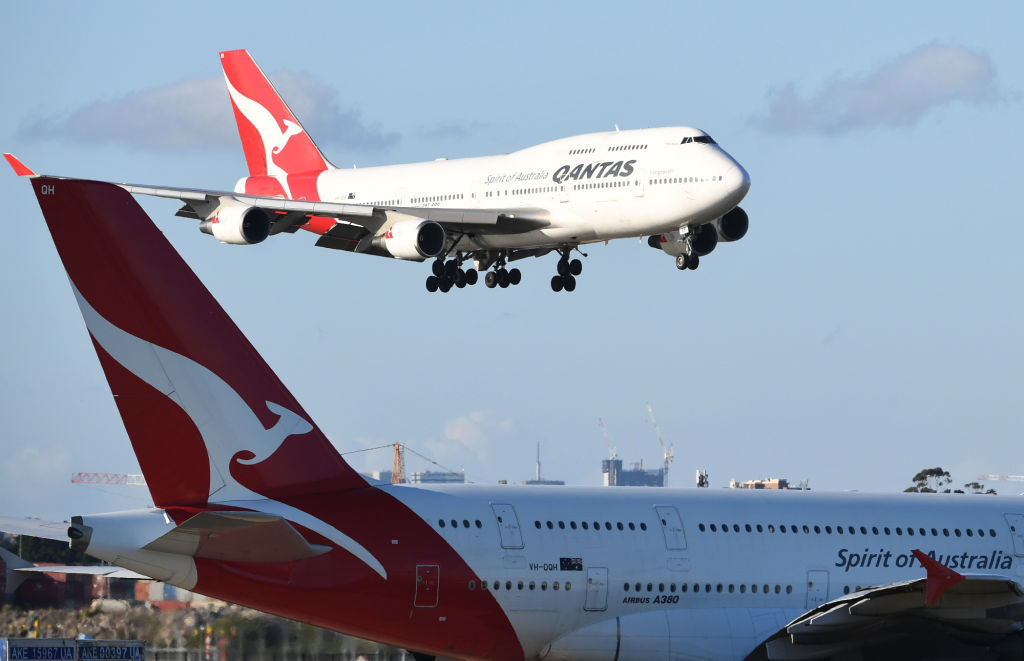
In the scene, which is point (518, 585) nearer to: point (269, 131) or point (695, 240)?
point (695, 240)

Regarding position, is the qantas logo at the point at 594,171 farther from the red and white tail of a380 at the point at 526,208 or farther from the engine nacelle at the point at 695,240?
the engine nacelle at the point at 695,240

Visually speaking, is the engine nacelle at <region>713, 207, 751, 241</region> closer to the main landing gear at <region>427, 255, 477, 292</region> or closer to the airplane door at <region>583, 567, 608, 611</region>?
the main landing gear at <region>427, 255, 477, 292</region>

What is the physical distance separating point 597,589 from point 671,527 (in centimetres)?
168

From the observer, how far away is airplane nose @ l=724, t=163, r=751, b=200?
3891 cm

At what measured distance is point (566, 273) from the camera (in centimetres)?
4350

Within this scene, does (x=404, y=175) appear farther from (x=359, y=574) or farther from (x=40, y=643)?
(x=359, y=574)

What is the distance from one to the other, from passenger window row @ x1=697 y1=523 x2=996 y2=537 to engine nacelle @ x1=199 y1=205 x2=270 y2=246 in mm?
19046

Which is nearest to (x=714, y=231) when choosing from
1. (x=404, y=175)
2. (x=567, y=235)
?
(x=567, y=235)

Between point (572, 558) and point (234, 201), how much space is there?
20.9 m

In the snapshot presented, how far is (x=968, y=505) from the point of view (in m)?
27.8

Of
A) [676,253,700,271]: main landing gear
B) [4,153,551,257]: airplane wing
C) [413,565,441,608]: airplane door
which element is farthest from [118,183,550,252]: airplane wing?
[413,565,441,608]: airplane door

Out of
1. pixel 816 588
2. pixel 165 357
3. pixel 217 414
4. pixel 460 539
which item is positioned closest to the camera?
pixel 165 357

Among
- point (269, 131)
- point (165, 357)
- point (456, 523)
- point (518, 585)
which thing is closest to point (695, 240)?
point (518, 585)

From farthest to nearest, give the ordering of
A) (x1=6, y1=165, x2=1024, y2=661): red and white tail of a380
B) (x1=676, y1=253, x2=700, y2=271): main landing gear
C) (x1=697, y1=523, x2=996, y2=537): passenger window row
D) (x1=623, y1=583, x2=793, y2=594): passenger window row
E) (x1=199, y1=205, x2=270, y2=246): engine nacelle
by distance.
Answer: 1. (x1=199, y1=205, x2=270, y2=246): engine nacelle
2. (x1=676, y1=253, x2=700, y2=271): main landing gear
3. (x1=697, y1=523, x2=996, y2=537): passenger window row
4. (x1=623, y1=583, x2=793, y2=594): passenger window row
5. (x1=6, y1=165, x2=1024, y2=661): red and white tail of a380
